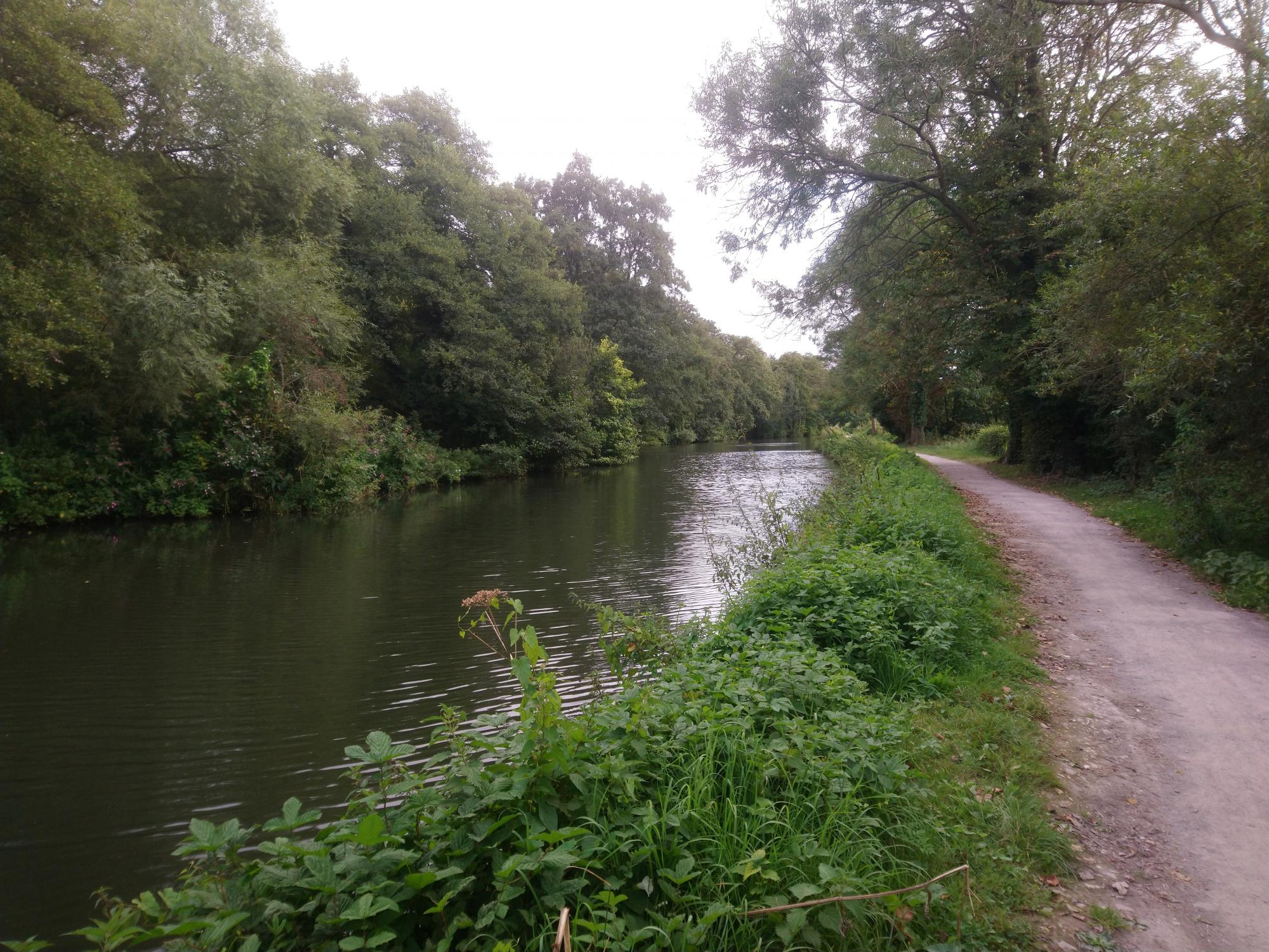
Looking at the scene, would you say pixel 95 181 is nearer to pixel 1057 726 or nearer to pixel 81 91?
pixel 81 91

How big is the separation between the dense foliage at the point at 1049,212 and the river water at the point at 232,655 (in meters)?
5.91

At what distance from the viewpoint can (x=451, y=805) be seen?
257cm

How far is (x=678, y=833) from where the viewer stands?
2.69m

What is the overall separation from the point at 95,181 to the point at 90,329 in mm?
2565

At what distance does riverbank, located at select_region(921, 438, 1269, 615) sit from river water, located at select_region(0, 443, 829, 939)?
5.30 m

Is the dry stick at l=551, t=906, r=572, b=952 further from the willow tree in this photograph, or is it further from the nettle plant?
the willow tree

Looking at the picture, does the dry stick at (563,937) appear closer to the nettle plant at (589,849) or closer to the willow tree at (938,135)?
the nettle plant at (589,849)

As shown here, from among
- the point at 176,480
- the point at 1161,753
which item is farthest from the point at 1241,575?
the point at 176,480

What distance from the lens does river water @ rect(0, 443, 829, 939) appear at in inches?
166

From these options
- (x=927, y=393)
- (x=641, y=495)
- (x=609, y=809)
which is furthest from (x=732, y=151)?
(x=927, y=393)

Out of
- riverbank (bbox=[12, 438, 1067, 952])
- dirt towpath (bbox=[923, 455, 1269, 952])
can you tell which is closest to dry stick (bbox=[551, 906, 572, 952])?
riverbank (bbox=[12, 438, 1067, 952])

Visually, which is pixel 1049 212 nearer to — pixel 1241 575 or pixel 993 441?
pixel 1241 575

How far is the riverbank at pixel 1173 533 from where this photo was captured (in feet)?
21.8

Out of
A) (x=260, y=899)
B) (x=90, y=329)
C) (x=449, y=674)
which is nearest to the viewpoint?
(x=260, y=899)
